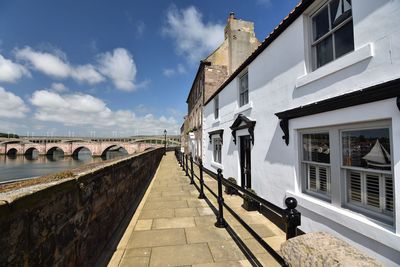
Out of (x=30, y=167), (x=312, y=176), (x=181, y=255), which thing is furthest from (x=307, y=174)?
(x=30, y=167)

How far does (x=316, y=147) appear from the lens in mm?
3867

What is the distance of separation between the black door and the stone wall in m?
4.39

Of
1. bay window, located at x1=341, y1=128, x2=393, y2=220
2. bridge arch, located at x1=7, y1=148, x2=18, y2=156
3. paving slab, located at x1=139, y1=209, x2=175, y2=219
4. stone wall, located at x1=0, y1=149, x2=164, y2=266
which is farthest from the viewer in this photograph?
bridge arch, located at x1=7, y1=148, x2=18, y2=156

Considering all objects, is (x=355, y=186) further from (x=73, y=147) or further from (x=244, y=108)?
(x=73, y=147)

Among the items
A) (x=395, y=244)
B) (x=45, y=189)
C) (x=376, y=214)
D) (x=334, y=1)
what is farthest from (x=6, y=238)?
(x=334, y=1)

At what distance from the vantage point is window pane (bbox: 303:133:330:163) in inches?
144

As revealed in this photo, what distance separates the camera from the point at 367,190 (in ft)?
9.71

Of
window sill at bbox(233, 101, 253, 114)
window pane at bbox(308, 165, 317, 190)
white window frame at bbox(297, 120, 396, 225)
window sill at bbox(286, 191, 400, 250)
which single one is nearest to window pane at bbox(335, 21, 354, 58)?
white window frame at bbox(297, 120, 396, 225)

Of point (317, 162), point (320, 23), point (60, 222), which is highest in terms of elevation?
point (320, 23)

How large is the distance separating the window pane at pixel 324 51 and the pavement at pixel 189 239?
334cm

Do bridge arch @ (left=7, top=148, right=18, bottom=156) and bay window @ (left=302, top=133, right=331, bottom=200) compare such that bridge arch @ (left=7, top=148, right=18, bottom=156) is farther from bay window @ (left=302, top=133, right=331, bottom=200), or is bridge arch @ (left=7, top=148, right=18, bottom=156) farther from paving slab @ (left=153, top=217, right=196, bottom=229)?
bay window @ (left=302, top=133, right=331, bottom=200)

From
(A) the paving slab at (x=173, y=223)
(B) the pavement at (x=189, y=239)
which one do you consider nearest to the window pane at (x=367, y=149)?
(B) the pavement at (x=189, y=239)

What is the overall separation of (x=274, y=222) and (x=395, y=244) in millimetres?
2554

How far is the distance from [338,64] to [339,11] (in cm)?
94
